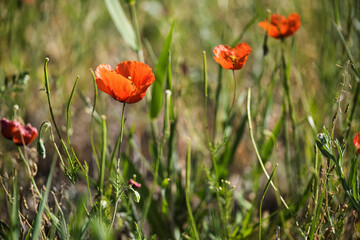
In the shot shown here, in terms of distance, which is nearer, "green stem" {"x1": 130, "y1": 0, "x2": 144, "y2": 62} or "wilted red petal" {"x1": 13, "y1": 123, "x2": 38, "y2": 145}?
"wilted red petal" {"x1": 13, "y1": 123, "x2": 38, "y2": 145}

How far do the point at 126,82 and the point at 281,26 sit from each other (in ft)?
1.77

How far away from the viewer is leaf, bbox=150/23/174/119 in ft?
3.64

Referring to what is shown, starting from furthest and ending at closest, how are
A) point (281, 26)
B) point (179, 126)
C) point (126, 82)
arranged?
point (179, 126) < point (281, 26) < point (126, 82)

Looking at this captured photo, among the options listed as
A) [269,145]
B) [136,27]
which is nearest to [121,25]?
[136,27]

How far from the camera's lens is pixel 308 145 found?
1275mm

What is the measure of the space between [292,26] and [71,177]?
2.31 ft

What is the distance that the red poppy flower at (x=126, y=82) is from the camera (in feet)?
2.57

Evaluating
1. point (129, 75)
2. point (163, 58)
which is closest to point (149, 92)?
point (163, 58)

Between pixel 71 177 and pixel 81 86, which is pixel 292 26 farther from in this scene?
pixel 81 86

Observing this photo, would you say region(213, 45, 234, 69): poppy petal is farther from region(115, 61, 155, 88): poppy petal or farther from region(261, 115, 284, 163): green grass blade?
region(261, 115, 284, 163): green grass blade

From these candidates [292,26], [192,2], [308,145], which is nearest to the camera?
[292,26]

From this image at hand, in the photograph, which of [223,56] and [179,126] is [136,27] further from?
[179,126]

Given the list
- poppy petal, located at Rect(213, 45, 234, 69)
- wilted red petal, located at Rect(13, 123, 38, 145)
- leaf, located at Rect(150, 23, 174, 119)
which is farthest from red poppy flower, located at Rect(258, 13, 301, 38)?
wilted red petal, located at Rect(13, 123, 38, 145)

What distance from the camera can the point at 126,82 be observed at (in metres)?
0.78
